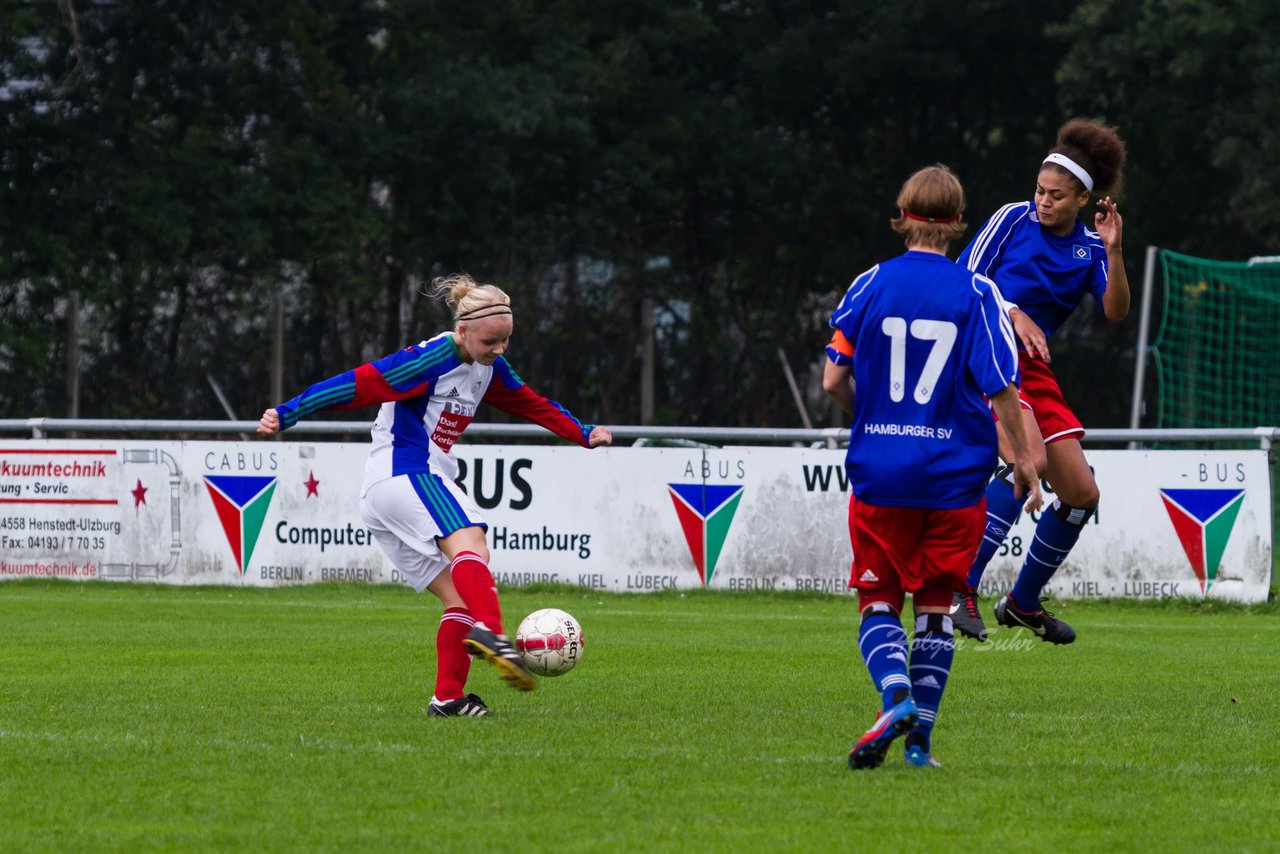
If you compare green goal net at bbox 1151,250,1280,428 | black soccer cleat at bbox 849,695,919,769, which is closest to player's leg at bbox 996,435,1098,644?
black soccer cleat at bbox 849,695,919,769

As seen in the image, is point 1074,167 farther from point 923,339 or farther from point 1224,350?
point 1224,350

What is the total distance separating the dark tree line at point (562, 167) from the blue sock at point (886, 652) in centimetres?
1872

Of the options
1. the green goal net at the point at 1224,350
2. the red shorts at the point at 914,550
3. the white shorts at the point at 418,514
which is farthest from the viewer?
the green goal net at the point at 1224,350

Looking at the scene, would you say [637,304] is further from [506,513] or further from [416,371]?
[416,371]

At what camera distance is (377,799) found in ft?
17.4

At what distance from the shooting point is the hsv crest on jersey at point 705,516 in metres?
14.3

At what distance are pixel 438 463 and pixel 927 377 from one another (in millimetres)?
2591

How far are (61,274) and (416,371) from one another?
19.2 m

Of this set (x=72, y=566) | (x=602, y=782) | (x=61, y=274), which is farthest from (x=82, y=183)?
(x=602, y=782)

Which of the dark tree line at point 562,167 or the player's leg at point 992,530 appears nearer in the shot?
the player's leg at point 992,530

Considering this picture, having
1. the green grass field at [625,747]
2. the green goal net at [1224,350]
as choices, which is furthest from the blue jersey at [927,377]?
the green goal net at [1224,350]

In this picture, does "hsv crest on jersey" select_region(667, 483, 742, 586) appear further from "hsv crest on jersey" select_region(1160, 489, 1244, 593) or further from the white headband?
the white headband

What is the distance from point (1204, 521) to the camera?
1345 cm

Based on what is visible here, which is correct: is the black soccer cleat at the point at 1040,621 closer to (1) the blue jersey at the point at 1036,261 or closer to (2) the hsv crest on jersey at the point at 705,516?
(1) the blue jersey at the point at 1036,261
